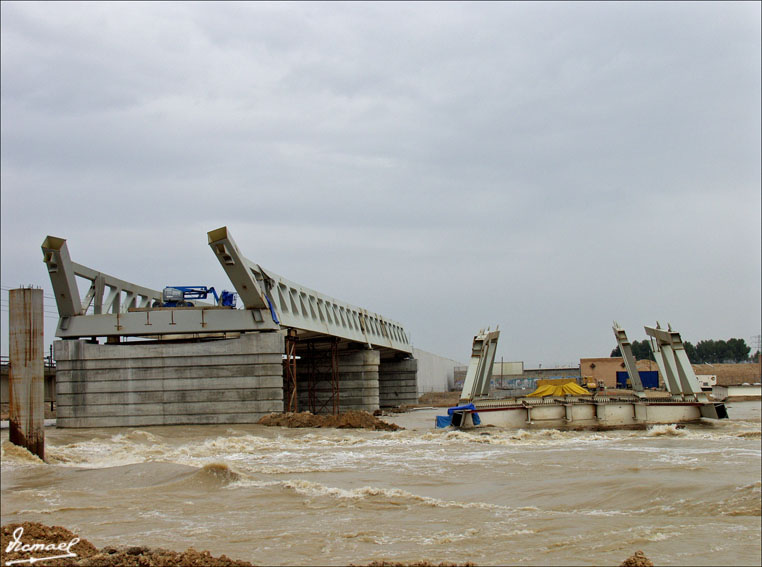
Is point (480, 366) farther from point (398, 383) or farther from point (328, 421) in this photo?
point (398, 383)

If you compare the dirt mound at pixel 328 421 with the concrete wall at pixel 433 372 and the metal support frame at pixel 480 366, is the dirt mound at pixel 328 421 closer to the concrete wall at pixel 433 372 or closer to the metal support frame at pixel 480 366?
the metal support frame at pixel 480 366

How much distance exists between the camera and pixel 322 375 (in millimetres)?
55344

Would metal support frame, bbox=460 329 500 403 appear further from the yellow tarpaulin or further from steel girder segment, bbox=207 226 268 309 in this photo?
steel girder segment, bbox=207 226 268 309

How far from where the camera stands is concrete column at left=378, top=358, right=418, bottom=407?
7606cm

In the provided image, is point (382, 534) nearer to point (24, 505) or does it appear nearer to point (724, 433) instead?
point (24, 505)

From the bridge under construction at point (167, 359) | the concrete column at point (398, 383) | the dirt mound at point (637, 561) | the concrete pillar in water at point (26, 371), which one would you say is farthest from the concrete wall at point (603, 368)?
the dirt mound at point (637, 561)

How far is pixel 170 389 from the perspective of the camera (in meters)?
36.7

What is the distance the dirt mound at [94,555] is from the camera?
8.62 m

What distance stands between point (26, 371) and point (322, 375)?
115 feet

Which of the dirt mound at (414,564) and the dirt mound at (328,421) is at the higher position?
the dirt mound at (414,564)

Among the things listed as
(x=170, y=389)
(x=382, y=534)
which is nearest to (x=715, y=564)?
(x=382, y=534)

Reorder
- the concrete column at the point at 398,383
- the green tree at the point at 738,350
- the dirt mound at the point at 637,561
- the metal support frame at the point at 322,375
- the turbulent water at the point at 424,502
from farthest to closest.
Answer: the green tree at the point at 738,350, the concrete column at the point at 398,383, the metal support frame at the point at 322,375, the turbulent water at the point at 424,502, the dirt mound at the point at 637,561

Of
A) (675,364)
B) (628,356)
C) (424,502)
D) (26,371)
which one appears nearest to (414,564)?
(424,502)

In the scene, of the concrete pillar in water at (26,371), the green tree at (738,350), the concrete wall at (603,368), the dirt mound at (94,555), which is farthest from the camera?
the green tree at (738,350)
